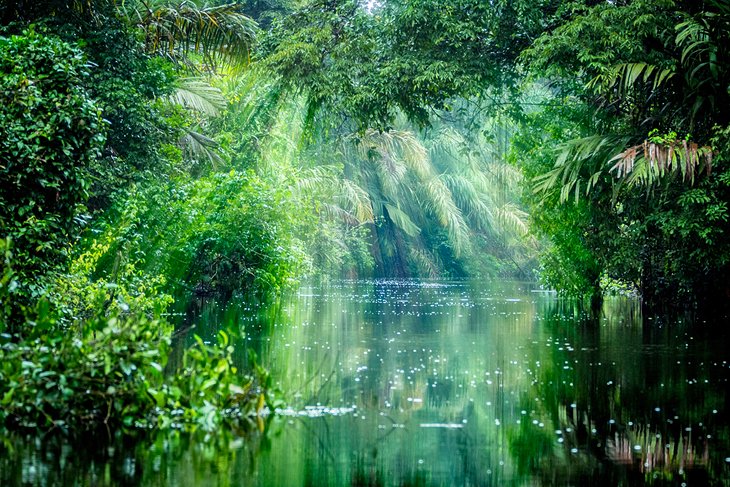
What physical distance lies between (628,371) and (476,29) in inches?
400

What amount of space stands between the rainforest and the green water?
0.04 meters

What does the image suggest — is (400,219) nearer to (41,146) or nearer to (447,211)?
(447,211)

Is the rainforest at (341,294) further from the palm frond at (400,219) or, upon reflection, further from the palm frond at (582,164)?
the palm frond at (400,219)

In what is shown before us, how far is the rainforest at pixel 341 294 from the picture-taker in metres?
6.79

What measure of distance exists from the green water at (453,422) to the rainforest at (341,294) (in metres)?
0.04

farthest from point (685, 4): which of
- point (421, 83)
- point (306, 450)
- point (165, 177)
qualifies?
point (306, 450)

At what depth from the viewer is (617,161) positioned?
1692cm

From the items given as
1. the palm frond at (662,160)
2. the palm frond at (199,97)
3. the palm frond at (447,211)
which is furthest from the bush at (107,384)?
the palm frond at (447,211)

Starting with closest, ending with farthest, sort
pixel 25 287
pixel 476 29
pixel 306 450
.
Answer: pixel 306 450 → pixel 25 287 → pixel 476 29

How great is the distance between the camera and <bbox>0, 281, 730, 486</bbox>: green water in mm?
5824

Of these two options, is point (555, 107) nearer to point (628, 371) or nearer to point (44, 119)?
point (628, 371)

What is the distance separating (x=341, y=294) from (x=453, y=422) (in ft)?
74.1

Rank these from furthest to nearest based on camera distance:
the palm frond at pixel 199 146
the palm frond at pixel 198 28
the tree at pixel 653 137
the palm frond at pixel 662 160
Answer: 1. the palm frond at pixel 199 146
2. the palm frond at pixel 198 28
3. the tree at pixel 653 137
4. the palm frond at pixel 662 160

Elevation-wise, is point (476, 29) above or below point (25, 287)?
above
